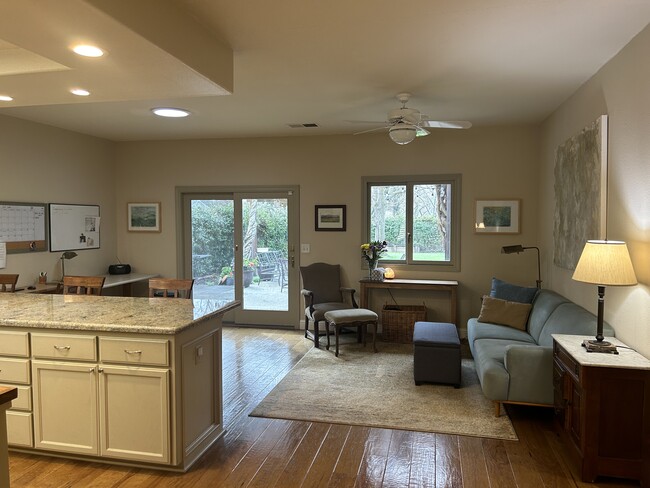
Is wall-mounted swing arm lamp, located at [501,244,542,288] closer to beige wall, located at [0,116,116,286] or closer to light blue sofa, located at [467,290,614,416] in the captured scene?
light blue sofa, located at [467,290,614,416]

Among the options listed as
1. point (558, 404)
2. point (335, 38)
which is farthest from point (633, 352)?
point (335, 38)

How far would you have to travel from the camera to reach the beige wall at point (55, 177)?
5.13 m

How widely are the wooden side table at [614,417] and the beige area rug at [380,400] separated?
659 millimetres

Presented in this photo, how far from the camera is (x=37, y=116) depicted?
5148 mm

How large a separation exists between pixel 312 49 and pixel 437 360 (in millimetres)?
2775

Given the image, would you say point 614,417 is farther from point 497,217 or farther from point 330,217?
point 330,217

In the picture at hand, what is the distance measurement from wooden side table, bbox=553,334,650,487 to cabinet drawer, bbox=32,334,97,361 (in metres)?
2.83

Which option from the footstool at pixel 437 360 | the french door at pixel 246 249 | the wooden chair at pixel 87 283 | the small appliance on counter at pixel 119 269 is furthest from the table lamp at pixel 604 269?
the small appliance on counter at pixel 119 269

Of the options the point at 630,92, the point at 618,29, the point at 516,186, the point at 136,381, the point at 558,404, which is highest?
the point at 618,29

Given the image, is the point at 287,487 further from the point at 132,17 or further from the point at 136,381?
the point at 132,17

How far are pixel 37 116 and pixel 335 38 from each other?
3.86m

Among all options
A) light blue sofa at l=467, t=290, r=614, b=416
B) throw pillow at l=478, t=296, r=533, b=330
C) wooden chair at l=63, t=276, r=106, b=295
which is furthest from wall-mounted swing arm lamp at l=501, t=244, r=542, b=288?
wooden chair at l=63, t=276, r=106, b=295

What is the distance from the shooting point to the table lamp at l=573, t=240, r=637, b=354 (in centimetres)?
274

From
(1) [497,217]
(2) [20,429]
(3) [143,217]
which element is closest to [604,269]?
(1) [497,217]
